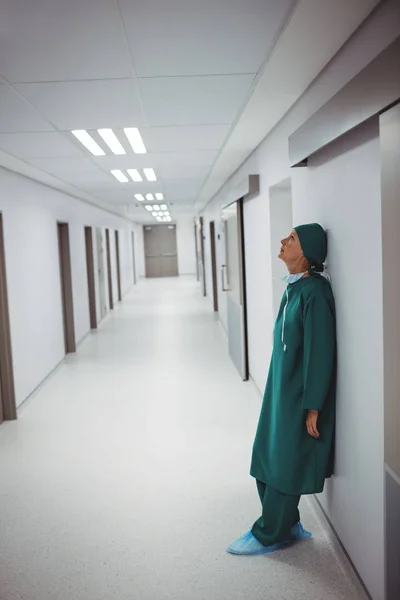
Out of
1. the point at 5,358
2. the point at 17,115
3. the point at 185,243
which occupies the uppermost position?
the point at 17,115

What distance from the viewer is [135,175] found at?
23.5ft

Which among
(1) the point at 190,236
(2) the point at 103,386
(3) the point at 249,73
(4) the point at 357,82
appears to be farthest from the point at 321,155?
(1) the point at 190,236

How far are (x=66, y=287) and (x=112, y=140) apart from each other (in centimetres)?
429

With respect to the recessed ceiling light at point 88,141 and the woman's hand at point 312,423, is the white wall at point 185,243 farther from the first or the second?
the woman's hand at point 312,423

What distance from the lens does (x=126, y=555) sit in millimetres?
2904

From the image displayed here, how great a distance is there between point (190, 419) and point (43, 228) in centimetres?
348

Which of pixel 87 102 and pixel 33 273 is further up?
pixel 87 102

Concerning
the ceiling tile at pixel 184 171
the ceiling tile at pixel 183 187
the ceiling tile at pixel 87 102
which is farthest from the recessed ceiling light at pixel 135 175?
the ceiling tile at pixel 87 102

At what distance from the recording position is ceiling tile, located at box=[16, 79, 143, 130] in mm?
3076

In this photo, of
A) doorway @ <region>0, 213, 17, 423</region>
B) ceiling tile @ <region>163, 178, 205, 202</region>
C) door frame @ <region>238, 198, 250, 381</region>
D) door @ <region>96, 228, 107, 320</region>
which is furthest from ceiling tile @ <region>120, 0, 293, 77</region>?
door @ <region>96, 228, 107, 320</region>

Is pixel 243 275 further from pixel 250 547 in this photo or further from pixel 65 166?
pixel 250 547

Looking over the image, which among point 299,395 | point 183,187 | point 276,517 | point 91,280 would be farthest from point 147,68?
point 91,280

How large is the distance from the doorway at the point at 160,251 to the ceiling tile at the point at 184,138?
20.3 m

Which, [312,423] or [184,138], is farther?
[184,138]
